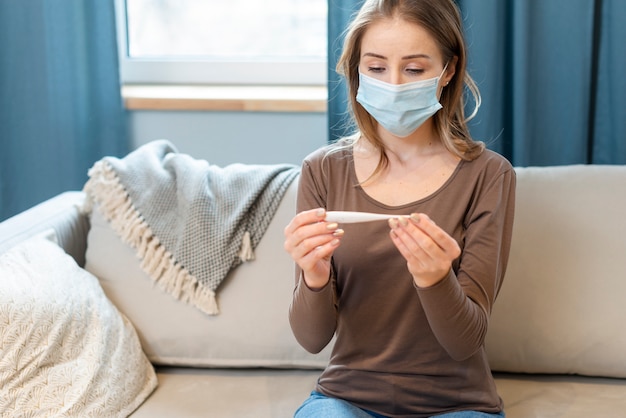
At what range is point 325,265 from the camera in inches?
51.9

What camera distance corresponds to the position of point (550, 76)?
6.81ft

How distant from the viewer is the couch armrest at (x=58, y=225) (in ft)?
5.88

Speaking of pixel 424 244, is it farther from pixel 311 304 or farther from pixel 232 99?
pixel 232 99

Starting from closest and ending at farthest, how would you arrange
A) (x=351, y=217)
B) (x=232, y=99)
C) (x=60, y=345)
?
(x=351, y=217) → (x=60, y=345) → (x=232, y=99)

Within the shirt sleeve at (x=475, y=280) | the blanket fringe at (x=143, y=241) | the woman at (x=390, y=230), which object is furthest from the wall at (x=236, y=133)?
the shirt sleeve at (x=475, y=280)

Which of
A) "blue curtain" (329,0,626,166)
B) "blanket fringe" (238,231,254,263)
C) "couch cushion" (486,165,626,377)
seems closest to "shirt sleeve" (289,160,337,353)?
"blanket fringe" (238,231,254,263)

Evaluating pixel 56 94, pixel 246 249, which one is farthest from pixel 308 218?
pixel 56 94

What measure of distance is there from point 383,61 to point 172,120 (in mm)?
1109

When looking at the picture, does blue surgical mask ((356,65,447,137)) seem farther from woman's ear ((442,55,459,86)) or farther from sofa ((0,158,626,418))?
sofa ((0,158,626,418))

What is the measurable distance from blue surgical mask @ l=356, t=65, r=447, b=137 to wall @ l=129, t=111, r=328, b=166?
870 mm

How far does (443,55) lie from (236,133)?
104cm

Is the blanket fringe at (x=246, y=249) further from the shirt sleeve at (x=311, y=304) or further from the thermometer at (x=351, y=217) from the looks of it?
the thermometer at (x=351, y=217)

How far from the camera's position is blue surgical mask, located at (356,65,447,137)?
138cm

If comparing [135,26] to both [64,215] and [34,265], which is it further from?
[34,265]
